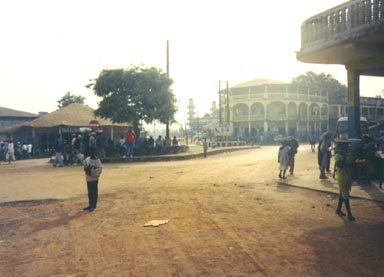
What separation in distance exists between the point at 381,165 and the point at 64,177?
12386 mm

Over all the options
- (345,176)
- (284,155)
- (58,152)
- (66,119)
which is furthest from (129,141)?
(345,176)

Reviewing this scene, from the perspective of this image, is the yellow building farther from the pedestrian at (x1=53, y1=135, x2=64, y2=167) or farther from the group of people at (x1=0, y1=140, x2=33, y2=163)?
the pedestrian at (x1=53, y1=135, x2=64, y2=167)

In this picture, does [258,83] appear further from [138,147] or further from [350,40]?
[350,40]

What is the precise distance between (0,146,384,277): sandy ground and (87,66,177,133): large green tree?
1547 centimetres

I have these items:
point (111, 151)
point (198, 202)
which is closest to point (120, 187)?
point (198, 202)

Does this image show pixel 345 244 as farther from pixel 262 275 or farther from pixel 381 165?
pixel 381 165

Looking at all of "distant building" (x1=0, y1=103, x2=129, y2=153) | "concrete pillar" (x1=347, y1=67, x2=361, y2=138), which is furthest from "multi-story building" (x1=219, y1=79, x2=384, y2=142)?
"concrete pillar" (x1=347, y1=67, x2=361, y2=138)

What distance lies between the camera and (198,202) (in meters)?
8.83

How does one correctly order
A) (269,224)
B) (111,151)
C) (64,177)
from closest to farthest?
1. (269,224)
2. (64,177)
3. (111,151)

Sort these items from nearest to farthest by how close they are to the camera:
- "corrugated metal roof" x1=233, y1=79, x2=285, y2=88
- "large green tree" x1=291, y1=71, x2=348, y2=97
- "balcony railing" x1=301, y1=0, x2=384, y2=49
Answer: "balcony railing" x1=301, y1=0, x2=384, y2=49
"corrugated metal roof" x1=233, y1=79, x2=285, y2=88
"large green tree" x1=291, y1=71, x2=348, y2=97

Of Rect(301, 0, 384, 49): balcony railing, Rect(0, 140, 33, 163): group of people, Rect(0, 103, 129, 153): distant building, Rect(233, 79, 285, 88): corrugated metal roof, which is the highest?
Rect(233, 79, 285, 88): corrugated metal roof

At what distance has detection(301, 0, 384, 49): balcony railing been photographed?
8508mm

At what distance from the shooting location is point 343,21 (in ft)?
31.0

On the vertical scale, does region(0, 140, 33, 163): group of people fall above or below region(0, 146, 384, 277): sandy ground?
above
